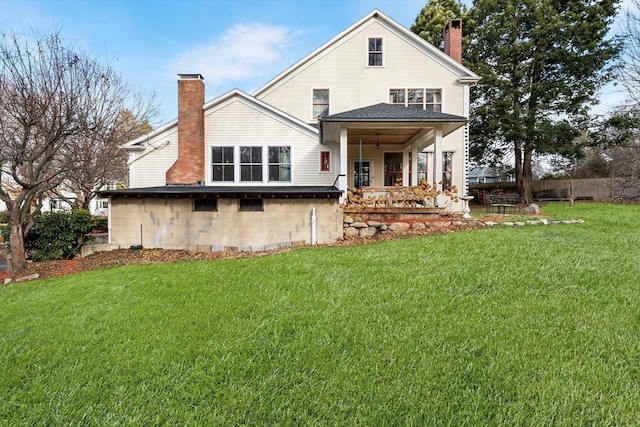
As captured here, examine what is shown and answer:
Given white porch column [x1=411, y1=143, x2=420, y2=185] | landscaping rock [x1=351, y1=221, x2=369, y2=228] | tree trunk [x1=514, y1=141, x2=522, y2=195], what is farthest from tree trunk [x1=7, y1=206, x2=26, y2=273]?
tree trunk [x1=514, y1=141, x2=522, y2=195]

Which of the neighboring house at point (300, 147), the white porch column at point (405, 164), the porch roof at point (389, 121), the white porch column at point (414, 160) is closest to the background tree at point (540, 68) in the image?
the neighboring house at point (300, 147)

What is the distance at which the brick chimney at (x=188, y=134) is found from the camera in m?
13.1

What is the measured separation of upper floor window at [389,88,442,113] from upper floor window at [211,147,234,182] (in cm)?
787

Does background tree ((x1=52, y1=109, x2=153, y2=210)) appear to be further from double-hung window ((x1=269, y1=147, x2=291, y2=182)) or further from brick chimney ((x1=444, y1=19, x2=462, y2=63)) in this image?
brick chimney ((x1=444, y1=19, x2=462, y2=63))

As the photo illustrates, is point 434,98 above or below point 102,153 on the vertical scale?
above

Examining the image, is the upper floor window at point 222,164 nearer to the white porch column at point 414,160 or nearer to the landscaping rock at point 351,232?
the landscaping rock at point 351,232

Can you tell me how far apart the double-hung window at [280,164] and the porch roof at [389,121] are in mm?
2047

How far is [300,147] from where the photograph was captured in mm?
13695

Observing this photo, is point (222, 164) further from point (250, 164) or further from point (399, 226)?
point (399, 226)

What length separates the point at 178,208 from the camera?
1063cm

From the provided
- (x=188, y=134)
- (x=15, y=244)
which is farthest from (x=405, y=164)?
(x=15, y=244)

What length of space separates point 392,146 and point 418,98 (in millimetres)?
2657

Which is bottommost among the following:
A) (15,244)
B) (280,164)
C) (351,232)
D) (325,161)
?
(15,244)

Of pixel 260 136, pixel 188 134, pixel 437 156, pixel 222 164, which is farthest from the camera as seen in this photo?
pixel 222 164
